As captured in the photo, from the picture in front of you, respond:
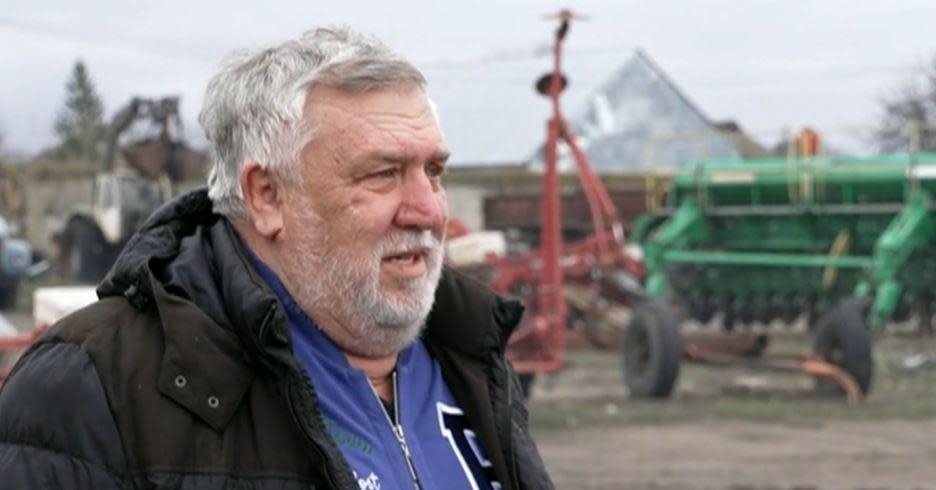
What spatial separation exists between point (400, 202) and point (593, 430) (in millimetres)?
9660

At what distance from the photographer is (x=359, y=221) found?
2828mm

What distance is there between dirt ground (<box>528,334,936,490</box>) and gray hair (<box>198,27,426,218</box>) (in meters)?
7.16

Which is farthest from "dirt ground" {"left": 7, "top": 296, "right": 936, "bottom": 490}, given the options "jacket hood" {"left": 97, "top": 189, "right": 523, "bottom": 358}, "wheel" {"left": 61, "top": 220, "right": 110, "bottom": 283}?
"wheel" {"left": 61, "top": 220, "right": 110, "bottom": 283}

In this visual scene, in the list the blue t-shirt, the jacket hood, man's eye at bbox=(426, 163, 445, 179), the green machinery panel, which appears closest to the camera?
Answer: the jacket hood

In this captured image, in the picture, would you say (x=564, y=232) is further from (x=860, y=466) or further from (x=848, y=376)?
(x=860, y=466)

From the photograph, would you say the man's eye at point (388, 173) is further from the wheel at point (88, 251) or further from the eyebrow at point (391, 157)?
the wheel at point (88, 251)

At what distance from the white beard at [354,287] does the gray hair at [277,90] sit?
99 millimetres

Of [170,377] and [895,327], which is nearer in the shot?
[170,377]

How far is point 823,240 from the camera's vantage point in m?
21.1

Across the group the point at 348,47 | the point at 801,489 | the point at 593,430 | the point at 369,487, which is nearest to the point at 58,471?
the point at 369,487

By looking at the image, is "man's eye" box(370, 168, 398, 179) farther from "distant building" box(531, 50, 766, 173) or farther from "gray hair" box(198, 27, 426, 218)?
"distant building" box(531, 50, 766, 173)

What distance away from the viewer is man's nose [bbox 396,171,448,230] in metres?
2.84

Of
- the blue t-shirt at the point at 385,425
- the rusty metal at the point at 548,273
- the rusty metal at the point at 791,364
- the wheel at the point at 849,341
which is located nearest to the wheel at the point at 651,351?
the rusty metal at the point at 791,364

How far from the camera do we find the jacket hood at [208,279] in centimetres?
270
